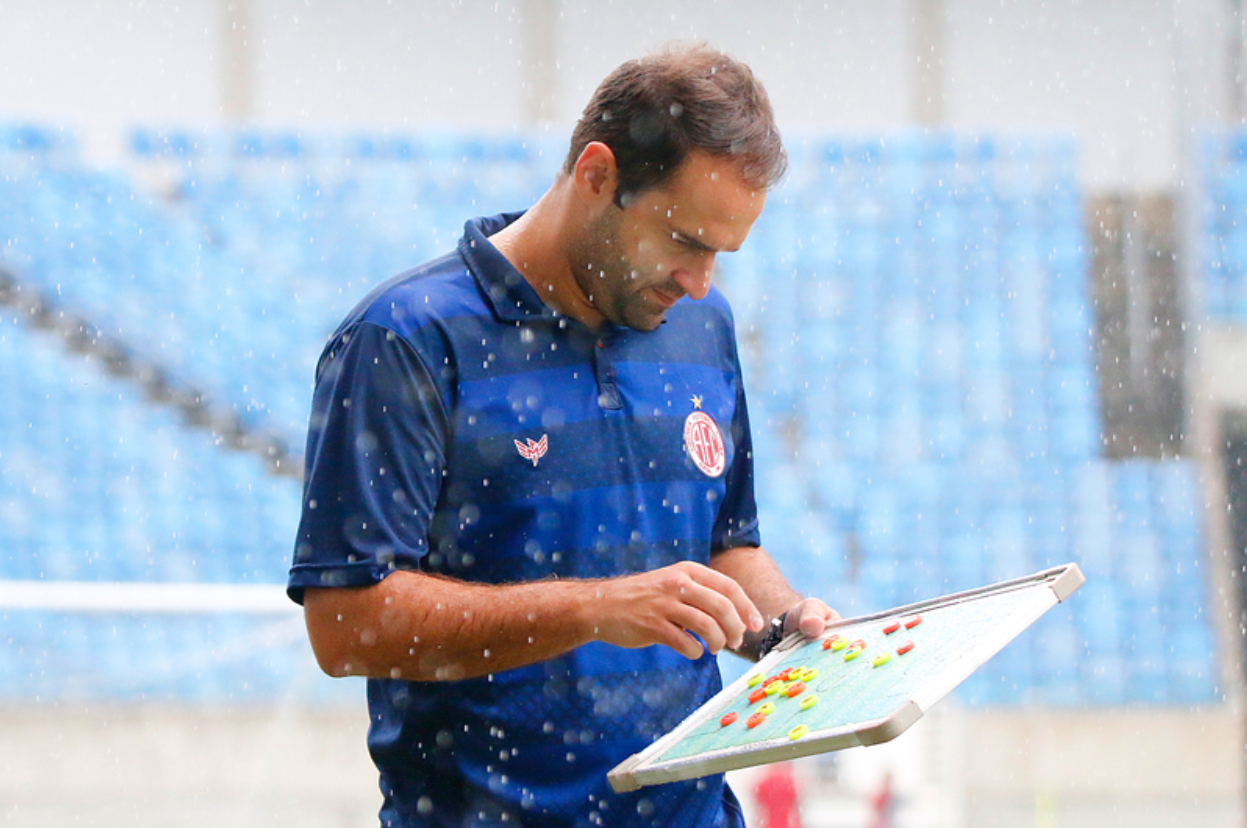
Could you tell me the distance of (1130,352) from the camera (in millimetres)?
6719

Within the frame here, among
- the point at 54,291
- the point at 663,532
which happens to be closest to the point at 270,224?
the point at 54,291

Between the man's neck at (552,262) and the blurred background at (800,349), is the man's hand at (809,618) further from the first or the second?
the blurred background at (800,349)

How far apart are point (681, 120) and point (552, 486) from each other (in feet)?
1.24

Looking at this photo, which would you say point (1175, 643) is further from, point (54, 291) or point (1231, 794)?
point (54, 291)

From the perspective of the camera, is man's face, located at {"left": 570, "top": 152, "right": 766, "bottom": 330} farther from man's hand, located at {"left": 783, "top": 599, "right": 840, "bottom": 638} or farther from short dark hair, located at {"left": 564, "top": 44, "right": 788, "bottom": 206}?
man's hand, located at {"left": 783, "top": 599, "right": 840, "bottom": 638}

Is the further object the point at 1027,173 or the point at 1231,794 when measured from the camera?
the point at 1027,173

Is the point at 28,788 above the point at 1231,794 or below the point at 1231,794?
above

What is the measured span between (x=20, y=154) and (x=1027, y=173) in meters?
5.79

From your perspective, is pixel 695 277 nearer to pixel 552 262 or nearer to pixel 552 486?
pixel 552 262

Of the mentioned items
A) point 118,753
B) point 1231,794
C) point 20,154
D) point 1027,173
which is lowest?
point 1231,794

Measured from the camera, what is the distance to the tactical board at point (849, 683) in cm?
89

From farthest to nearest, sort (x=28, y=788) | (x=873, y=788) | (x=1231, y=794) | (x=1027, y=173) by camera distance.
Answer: (x=1027, y=173) < (x=1231, y=794) < (x=28, y=788) < (x=873, y=788)

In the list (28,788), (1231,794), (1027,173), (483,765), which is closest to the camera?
(483,765)

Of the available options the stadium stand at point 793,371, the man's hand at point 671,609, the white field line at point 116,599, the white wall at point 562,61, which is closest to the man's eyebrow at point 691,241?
the man's hand at point 671,609
